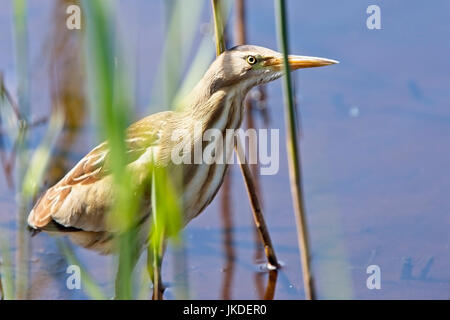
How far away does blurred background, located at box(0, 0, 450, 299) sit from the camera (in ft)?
7.61

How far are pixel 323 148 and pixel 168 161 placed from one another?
809mm

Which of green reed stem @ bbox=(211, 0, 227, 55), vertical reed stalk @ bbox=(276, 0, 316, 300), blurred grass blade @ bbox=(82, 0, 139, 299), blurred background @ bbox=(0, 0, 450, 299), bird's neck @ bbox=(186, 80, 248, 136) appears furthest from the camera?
blurred background @ bbox=(0, 0, 450, 299)

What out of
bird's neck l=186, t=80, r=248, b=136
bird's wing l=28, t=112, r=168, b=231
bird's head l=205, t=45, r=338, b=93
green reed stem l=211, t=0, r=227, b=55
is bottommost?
bird's wing l=28, t=112, r=168, b=231

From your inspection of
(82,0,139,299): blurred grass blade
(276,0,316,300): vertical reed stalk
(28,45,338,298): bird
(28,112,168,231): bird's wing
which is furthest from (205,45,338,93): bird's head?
(82,0,139,299): blurred grass blade

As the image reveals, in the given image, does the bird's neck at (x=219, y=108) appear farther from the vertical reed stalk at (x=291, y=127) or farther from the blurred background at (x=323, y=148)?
the vertical reed stalk at (x=291, y=127)

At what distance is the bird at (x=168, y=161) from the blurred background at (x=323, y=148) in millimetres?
A: 89

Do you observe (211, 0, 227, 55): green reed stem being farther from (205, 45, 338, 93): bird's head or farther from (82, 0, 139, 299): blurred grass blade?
(82, 0, 139, 299): blurred grass blade

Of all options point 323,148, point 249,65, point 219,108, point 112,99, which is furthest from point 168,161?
point 112,99

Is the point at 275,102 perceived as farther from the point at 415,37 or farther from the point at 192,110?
the point at 192,110

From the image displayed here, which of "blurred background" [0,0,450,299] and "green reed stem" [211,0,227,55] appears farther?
"blurred background" [0,0,450,299]

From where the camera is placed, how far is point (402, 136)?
2871mm

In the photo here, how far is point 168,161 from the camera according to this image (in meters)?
2.13

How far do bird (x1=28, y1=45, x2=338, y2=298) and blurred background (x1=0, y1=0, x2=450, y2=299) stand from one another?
0.09 meters

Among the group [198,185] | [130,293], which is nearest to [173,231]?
[130,293]
